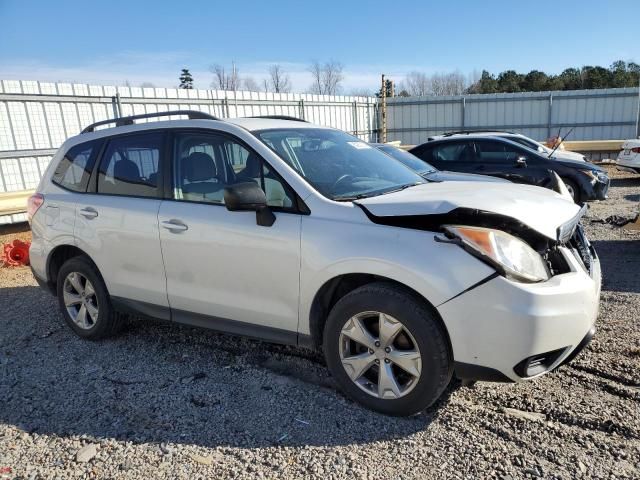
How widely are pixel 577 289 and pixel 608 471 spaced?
3.05ft

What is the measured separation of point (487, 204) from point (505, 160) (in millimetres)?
8177

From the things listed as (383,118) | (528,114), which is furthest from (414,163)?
(528,114)

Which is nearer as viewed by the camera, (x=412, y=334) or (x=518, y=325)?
(x=518, y=325)

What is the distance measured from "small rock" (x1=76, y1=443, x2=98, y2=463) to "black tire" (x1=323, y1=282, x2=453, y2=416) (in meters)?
1.50

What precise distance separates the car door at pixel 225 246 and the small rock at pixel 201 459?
91 centimetres

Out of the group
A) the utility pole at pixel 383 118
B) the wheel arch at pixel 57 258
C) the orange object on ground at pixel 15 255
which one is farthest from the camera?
the utility pole at pixel 383 118

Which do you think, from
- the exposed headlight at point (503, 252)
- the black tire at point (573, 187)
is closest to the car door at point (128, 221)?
the exposed headlight at point (503, 252)

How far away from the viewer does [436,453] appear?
9.14 feet

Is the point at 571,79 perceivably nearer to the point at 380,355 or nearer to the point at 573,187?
the point at 573,187

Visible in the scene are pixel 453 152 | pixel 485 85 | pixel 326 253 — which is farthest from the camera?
pixel 485 85

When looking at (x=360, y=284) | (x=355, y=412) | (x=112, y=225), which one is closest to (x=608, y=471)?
(x=355, y=412)

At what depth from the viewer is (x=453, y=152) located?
1084cm

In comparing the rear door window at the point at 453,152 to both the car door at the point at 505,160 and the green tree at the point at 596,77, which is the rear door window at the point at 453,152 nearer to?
the car door at the point at 505,160

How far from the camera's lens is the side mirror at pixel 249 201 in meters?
3.22
